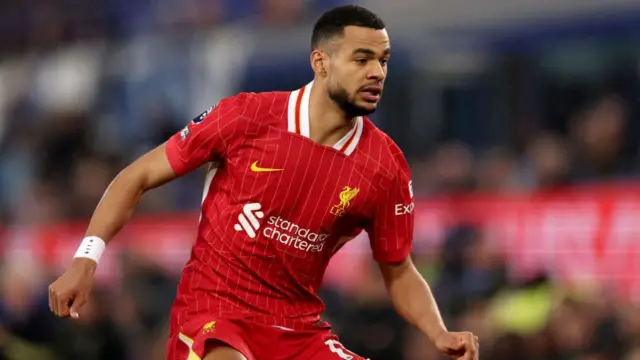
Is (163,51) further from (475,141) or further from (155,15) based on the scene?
(475,141)

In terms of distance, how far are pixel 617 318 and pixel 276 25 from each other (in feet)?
22.8

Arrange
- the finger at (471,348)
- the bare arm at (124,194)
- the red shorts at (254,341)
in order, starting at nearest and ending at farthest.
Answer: the finger at (471,348) < the red shorts at (254,341) < the bare arm at (124,194)

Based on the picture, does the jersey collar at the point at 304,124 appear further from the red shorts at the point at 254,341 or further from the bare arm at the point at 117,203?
the red shorts at the point at 254,341

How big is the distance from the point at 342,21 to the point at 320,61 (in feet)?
0.75

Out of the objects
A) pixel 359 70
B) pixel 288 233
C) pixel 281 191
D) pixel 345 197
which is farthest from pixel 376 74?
pixel 288 233

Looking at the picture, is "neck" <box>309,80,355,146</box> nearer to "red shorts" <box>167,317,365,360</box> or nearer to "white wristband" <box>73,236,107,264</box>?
"red shorts" <box>167,317,365,360</box>

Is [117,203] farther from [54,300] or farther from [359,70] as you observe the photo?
[359,70]

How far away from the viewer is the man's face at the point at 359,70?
633cm

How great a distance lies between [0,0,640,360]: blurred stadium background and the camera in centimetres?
1116

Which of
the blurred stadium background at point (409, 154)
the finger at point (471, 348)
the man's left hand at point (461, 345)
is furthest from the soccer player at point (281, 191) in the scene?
the blurred stadium background at point (409, 154)

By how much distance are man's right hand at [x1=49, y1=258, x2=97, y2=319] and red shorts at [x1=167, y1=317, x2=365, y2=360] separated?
544mm

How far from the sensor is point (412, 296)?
6.67 meters

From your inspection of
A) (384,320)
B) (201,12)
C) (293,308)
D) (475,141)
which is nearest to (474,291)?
(384,320)

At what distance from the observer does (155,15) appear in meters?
17.4
